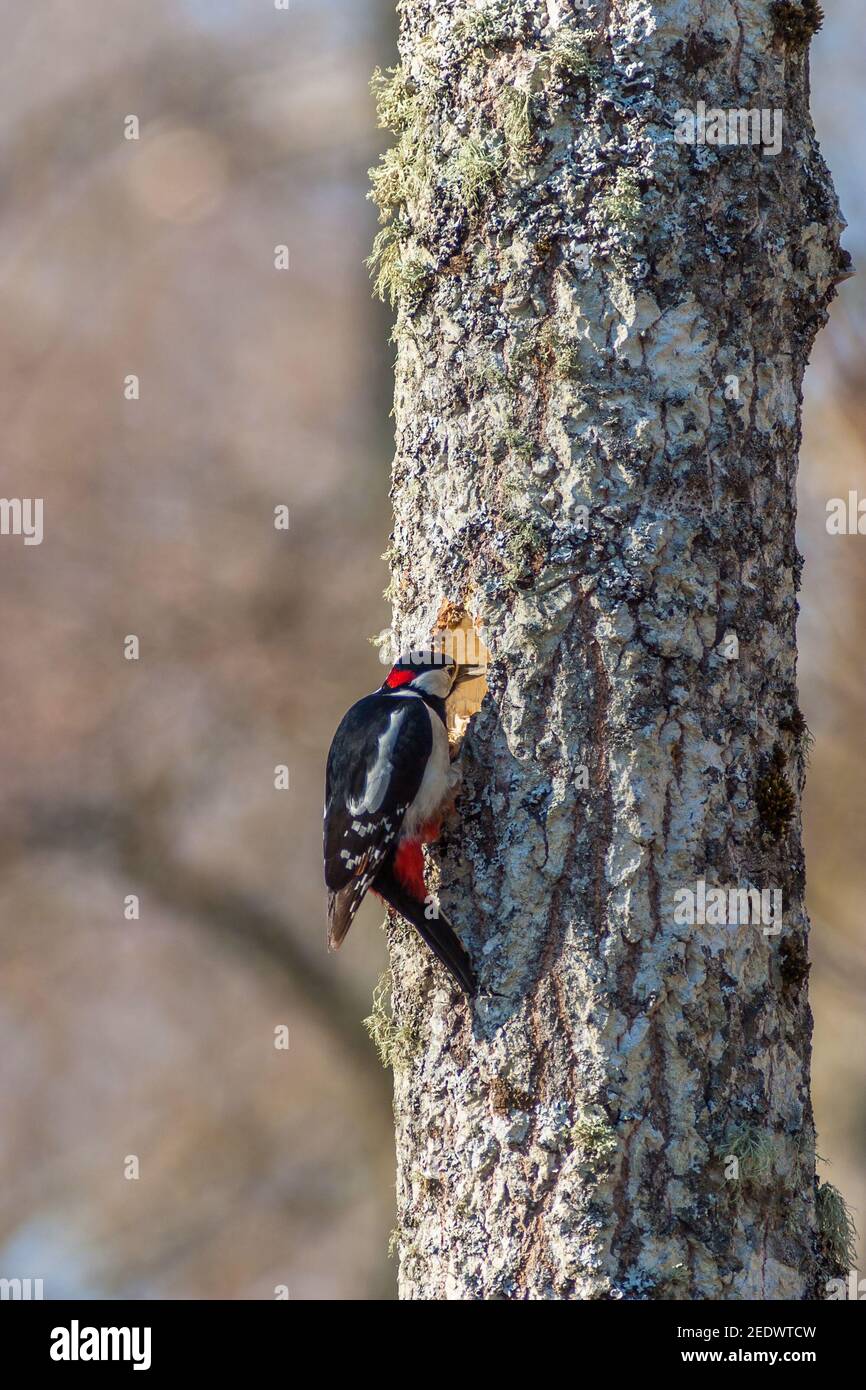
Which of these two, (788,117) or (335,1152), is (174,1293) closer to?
(335,1152)

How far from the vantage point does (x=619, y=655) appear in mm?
2582

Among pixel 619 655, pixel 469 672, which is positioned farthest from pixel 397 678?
pixel 619 655

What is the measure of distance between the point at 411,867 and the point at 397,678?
0.57 m

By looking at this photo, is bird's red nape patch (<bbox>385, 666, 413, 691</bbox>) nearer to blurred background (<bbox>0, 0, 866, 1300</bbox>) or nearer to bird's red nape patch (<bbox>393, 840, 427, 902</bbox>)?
bird's red nape patch (<bbox>393, 840, 427, 902</bbox>)

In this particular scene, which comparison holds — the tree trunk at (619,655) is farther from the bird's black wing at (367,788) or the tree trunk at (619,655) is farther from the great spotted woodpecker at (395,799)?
the bird's black wing at (367,788)

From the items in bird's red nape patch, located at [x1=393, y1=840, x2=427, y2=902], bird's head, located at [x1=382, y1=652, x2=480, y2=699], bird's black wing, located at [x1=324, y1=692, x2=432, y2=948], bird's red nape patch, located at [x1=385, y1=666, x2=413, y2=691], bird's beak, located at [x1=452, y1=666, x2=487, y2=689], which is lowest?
bird's red nape patch, located at [x1=393, y1=840, x2=427, y2=902]

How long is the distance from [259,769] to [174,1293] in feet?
10.7

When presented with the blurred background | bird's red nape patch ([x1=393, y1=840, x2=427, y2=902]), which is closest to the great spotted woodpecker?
bird's red nape patch ([x1=393, y1=840, x2=427, y2=902])

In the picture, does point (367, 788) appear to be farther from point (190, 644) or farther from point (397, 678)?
point (190, 644)

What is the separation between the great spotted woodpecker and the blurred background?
4700 mm

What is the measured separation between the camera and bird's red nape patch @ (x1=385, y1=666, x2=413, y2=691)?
3.17m

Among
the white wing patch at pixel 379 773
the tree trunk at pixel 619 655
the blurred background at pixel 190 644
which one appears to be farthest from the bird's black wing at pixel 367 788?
the blurred background at pixel 190 644
